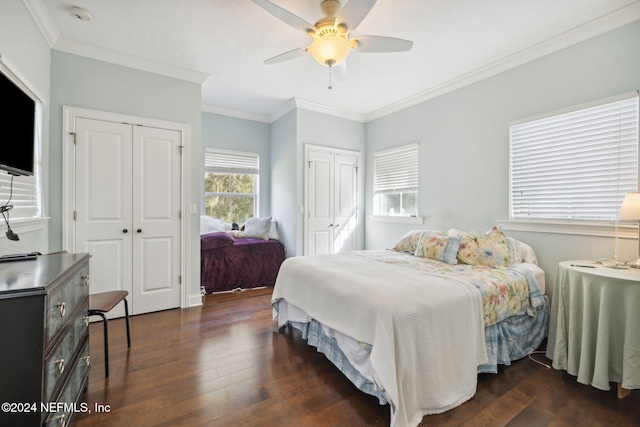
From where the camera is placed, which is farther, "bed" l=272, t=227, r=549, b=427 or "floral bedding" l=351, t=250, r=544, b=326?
"floral bedding" l=351, t=250, r=544, b=326

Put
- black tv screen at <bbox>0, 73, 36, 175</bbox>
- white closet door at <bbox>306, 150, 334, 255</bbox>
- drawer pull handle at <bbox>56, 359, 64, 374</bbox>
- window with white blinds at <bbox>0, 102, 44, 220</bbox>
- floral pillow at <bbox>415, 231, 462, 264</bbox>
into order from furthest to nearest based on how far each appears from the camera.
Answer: white closet door at <bbox>306, 150, 334, 255</bbox>, floral pillow at <bbox>415, 231, 462, 264</bbox>, window with white blinds at <bbox>0, 102, 44, 220</bbox>, black tv screen at <bbox>0, 73, 36, 175</bbox>, drawer pull handle at <bbox>56, 359, 64, 374</bbox>

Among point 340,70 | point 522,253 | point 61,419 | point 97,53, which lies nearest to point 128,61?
point 97,53

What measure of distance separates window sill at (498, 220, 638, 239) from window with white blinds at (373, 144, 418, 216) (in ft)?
4.44

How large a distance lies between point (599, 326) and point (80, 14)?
14.5ft

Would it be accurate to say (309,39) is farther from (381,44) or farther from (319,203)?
(319,203)

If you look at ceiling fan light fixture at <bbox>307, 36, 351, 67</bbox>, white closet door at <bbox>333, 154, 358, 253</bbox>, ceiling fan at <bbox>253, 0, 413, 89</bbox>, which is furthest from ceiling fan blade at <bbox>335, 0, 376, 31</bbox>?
white closet door at <bbox>333, 154, 358, 253</bbox>

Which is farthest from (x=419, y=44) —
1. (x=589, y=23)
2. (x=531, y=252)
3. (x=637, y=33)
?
(x=531, y=252)

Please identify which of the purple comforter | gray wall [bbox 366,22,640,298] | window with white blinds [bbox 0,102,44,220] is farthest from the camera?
the purple comforter

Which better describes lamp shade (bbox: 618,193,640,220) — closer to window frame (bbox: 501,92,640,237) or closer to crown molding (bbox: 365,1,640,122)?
window frame (bbox: 501,92,640,237)

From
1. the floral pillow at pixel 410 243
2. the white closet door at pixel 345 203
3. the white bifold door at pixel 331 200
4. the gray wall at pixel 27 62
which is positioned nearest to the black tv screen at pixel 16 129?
the gray wall at pixel 27 62

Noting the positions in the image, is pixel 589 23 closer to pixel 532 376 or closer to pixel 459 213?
pixel 459 213

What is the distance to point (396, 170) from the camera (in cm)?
444

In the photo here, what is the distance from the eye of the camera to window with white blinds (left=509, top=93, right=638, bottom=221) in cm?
231

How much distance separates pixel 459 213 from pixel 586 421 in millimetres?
2275
